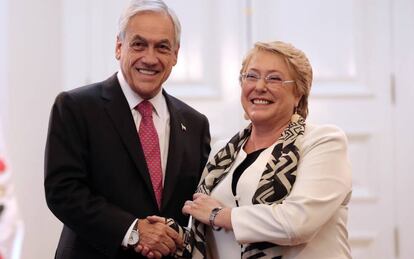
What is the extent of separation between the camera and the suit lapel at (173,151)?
2101 mm

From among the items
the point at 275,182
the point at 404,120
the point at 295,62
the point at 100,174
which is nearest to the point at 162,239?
the point at 100,174

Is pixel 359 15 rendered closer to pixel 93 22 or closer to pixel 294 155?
pixel 93 22

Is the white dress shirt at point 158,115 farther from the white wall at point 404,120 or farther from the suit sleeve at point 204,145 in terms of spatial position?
the white wall at point 404,120

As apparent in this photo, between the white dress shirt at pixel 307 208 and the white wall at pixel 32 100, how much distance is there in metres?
1.55

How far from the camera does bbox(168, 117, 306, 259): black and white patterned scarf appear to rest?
74.6 inches

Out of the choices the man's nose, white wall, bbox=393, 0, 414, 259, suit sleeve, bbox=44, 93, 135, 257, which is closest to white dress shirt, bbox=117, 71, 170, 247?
the man's nose

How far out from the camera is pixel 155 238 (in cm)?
197

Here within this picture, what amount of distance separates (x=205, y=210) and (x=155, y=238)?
171mm

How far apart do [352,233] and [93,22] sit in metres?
1.69

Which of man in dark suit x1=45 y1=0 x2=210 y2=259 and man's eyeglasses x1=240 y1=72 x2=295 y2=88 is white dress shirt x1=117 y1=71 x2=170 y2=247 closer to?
man in dark suit x1=45 y1=0 x2=210 y2=259

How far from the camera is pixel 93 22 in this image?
11.0 feet

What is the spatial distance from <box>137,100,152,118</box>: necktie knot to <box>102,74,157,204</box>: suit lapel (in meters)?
0.06

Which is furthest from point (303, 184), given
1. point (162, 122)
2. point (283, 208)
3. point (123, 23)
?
point (123, 23)

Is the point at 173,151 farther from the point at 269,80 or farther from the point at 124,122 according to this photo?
the point at 269,80
